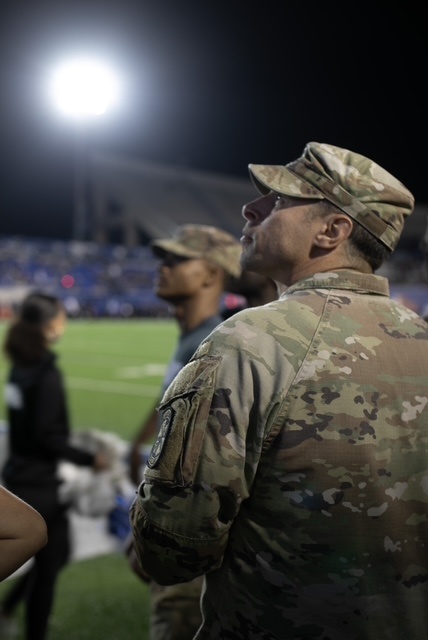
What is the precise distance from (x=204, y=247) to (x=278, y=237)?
1.32 metres

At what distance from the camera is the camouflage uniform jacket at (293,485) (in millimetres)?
1367

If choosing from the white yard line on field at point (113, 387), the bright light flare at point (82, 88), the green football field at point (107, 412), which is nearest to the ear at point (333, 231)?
the green football field at point (107, 412)

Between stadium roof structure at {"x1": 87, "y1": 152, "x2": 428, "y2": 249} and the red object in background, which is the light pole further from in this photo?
stadium roof structure at {"x1": 87, "y1": 152, "x2": 428, "y2": 249}

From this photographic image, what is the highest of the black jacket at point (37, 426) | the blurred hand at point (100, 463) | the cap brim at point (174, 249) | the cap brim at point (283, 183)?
the cap brim at point (283, 183)

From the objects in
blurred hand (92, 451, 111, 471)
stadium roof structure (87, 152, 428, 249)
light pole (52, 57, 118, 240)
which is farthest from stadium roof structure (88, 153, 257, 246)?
blurred hand (92, 451, 111, 471)

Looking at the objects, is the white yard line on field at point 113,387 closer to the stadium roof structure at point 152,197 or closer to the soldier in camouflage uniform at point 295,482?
the soldier in camouflage uniform at point 295,482

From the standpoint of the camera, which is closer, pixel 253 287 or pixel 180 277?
pixel 180 277

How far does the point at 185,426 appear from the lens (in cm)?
137

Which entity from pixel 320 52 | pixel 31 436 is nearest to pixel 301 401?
pixel 31 436

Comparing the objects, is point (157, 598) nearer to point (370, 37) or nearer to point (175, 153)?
point (370, 37)

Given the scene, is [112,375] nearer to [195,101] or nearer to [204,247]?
[204,247]

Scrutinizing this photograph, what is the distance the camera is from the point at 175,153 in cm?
4928

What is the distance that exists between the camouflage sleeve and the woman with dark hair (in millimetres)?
1922

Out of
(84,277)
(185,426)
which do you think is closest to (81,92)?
(84,277)
